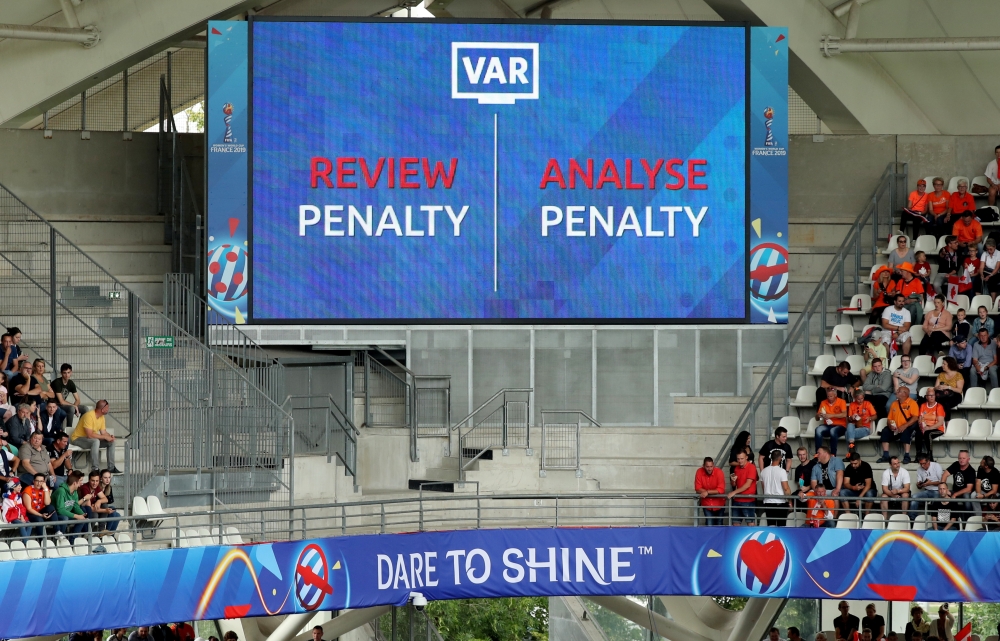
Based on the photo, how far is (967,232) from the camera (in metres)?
19.0

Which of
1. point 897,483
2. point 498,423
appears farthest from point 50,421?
point 897,483

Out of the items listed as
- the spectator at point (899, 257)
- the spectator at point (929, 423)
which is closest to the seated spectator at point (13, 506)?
the spectator at point (929, 423)

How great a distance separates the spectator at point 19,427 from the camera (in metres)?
14.7

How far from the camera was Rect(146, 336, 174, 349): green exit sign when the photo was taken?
17.1 meters

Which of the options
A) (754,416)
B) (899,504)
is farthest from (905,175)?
(899,504)

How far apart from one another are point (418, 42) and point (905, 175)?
292 inches

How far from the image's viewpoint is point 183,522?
1594 cm

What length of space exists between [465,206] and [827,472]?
5.80 meters

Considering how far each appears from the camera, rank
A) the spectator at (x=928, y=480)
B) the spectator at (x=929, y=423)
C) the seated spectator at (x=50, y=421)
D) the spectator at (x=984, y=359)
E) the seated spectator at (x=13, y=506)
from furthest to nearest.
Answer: the spectator at (x=984, y=359), the spectator at (x=929, y=423), the spectator at (x=928, y=480), the seated spectator at (x=50, y=421), the seated spectator at (x=13, y=506)

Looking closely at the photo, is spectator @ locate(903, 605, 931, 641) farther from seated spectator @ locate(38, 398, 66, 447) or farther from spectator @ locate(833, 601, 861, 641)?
seated spectator @ locate(38, 398, 66, 447)

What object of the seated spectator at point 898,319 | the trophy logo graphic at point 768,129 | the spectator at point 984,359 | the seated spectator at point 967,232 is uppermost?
the trophy logo graphic at point 768,129

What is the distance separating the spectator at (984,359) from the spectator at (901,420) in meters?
1.05

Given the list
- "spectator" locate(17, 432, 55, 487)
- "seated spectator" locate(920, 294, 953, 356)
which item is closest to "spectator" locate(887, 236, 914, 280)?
Answer: "seated spectator" locate(920, 294, 953, 356)

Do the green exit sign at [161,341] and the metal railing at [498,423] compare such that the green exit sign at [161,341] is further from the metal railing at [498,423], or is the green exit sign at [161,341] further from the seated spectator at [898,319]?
the seated spectator at [898,319]
